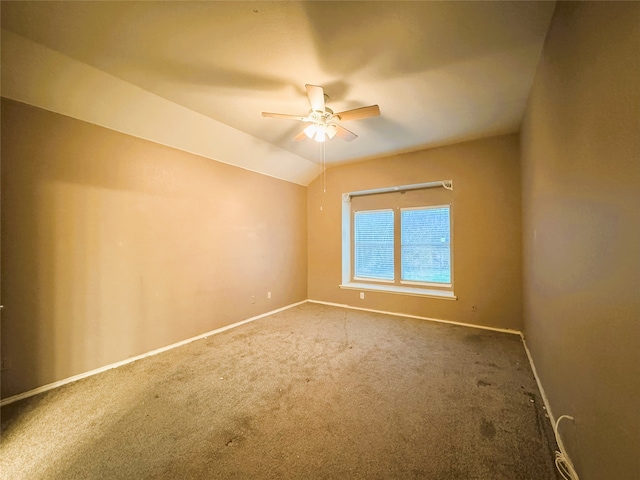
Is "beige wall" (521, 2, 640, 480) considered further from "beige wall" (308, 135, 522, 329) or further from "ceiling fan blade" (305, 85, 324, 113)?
"beige wall" (308, 135, 522, 329)

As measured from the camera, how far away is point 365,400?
78.0 inches

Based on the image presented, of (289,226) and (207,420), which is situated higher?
(289,226)

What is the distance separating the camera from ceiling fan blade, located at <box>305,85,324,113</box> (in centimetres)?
203

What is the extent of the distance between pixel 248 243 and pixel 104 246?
184 cm

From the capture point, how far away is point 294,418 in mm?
1785

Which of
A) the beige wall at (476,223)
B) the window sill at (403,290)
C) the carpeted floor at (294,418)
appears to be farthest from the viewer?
the window sill at (403,290)

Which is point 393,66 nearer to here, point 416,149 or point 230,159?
point 416,149

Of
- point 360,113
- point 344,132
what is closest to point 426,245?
point 344,132

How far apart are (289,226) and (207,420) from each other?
3430mm

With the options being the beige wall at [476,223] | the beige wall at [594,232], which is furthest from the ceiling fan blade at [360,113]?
the beige wall at [476,223]

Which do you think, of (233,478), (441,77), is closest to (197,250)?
(233,478)

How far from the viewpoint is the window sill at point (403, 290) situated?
3.90 metres

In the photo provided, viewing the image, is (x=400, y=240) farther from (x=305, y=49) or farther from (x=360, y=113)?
(x=305, y=49)

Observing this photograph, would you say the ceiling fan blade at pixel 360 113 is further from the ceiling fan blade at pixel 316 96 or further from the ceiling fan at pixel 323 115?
the ceiling fan blade at pixel 316 96
